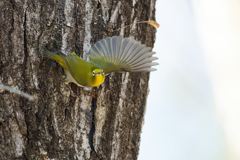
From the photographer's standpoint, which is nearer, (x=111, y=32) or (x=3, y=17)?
(x=3, y=17)

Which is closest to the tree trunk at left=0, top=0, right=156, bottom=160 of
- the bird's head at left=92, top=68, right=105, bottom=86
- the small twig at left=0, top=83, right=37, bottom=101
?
the small twig at left=0, top=83, right=37, bottom=101

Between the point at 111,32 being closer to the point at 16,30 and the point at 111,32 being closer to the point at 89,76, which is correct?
the point at 89,76

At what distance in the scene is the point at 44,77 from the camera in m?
1.47

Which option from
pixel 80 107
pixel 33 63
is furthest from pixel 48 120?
pixel 33 63

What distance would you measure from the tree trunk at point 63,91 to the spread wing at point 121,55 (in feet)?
0.29

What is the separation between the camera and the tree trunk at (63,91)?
1.38 m

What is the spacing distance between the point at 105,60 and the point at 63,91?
319mm

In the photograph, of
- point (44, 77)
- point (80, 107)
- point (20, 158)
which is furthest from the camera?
point (80, 107)

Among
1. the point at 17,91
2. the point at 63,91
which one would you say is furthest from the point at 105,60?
the point at 17,91

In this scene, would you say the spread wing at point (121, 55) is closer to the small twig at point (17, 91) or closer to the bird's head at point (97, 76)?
the bird's head at point (97, 76)

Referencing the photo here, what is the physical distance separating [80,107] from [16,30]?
0.56 m

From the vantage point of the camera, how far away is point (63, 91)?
152 cm

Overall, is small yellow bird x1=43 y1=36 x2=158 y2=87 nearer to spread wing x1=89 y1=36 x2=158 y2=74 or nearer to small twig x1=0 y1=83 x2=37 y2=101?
spread wing x1=89 y1=36 x2=158 y2=74

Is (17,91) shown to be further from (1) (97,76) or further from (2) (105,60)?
(2) (105,60)
